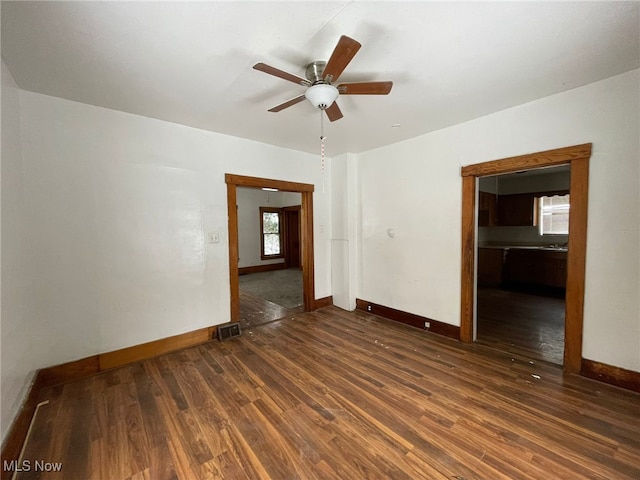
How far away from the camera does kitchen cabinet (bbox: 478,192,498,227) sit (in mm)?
5559

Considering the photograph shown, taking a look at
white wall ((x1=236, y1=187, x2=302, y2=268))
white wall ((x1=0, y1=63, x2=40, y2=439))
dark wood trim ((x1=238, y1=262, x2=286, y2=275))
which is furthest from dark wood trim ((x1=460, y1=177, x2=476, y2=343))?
dark wood trim ((x1=238, y1=262, x2=286, y2=275))

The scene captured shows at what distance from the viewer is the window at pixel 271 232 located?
8.28 meters

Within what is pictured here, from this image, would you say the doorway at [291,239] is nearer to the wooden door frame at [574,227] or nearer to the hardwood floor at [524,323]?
the hardwood floor at [524,323]

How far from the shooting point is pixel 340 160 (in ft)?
13.9

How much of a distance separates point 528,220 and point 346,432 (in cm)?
612

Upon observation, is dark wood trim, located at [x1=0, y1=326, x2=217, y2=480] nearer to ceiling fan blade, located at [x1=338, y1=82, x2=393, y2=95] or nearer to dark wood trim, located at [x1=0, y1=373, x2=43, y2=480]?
dark wood trim, located at [x1=0, y1=373, x2=43, y2=480]

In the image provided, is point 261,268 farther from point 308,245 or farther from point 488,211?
point 488,211

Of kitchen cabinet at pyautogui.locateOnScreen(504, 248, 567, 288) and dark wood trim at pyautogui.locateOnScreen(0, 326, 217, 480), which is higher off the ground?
kitchen cabinet at pyautogui.locateOnScreen(504, 248, 567, 288)

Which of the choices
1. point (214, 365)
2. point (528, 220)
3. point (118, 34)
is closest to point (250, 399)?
point (214, 365)

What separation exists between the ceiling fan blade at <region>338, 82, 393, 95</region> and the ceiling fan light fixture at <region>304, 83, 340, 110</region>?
0.22 feet

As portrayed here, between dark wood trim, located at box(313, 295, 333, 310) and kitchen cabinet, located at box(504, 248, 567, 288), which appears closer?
dark wood trim, located at box(313, 295, 333, 310)

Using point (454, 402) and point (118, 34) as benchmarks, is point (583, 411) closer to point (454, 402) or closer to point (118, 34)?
point (454, 402)

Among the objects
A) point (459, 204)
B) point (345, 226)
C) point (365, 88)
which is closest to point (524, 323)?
point (459, 204)

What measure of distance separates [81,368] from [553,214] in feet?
26.9
